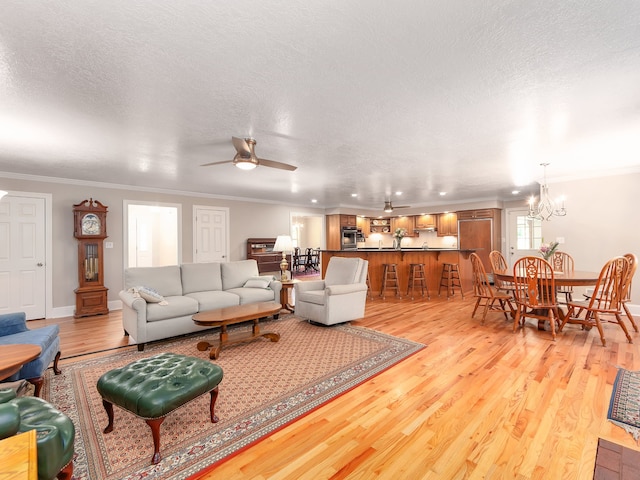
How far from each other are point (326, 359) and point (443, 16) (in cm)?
293

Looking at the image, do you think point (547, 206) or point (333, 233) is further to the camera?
point (333, 233)

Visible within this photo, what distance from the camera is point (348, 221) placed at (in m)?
9.97

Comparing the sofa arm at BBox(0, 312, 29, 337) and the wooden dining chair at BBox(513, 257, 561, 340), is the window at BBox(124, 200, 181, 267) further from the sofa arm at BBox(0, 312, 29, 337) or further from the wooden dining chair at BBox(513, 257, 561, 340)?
the wooden dining chair at BBox(513, 257, 561, 340)

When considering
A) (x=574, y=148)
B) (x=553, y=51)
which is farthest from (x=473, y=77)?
(x=574, y=148)

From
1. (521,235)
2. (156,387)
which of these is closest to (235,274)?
(156,387)

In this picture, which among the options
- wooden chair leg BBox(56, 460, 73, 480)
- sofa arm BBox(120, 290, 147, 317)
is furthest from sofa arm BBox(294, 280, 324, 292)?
wooden chair leg BBox(56, 460, 73, 480)

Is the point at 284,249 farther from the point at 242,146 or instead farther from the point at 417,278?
the point at 417,278

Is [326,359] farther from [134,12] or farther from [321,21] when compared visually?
[134,12]

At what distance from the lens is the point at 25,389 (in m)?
2.64

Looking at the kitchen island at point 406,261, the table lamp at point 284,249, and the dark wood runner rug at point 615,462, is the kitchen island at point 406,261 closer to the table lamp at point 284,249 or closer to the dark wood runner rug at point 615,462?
the table lamp at point 284,249

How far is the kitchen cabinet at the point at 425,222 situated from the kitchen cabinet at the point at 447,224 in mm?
200

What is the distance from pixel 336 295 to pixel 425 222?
6.46 meters

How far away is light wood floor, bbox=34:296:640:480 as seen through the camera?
1.67 metres

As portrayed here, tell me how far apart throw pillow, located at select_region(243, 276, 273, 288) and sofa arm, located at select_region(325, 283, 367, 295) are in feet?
4.11
